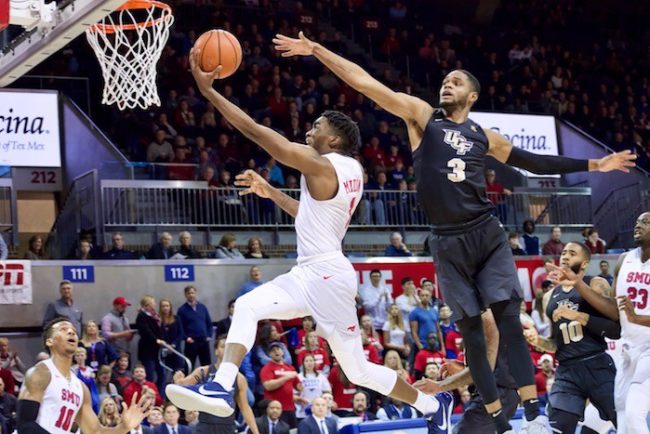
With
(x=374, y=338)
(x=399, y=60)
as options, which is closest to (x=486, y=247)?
(x=374, y=338)

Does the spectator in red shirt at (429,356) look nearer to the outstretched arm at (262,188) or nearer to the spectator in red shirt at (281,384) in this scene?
the spectator in red shirt at (281,384)

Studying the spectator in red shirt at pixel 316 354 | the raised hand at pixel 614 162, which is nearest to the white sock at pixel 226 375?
the raised hand at pixel 614 162

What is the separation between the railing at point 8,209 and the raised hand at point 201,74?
1130 cm

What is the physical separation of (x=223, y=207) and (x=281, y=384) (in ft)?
16.6

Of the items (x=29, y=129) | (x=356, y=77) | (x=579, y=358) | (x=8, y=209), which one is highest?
(x=29, y=129)

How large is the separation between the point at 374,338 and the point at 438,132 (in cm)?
944

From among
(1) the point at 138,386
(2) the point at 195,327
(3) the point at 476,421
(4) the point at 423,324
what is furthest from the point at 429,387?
(4) the point at 423,324

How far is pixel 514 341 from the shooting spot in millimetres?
7266

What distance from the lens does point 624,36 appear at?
3116 cm

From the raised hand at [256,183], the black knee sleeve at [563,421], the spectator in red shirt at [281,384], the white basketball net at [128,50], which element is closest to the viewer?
the raised hand at [256,183]

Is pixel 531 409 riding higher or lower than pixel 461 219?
lower

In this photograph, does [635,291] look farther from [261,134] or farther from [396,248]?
[396,248]

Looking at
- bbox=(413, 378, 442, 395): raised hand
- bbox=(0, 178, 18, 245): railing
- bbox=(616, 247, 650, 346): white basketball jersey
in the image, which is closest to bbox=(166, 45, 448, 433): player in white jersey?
bbox=(413, 378, 442, 395): raised hand

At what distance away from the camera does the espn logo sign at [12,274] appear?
53.4ft
